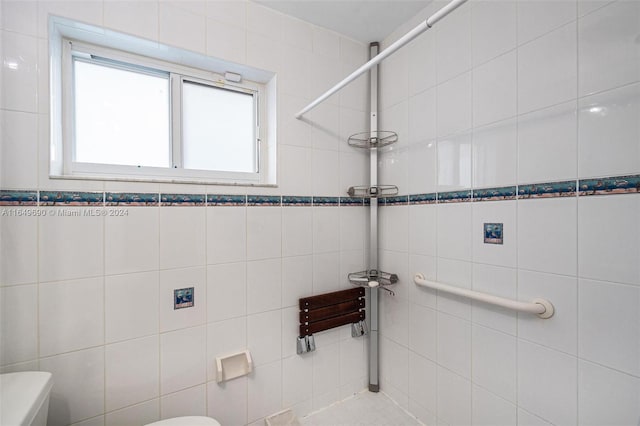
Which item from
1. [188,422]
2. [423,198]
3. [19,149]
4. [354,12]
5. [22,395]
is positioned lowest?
[188,422]

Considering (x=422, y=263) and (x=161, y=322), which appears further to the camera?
(x=422, y=263)

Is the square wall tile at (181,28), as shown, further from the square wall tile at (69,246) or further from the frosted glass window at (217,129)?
the square wall tile at (69,246)

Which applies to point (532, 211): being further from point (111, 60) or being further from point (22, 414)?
point (111, 60)

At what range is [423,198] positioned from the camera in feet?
4.80

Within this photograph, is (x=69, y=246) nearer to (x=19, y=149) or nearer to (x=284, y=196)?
(x=19, y=149)

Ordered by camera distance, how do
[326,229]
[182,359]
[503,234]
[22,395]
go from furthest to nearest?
[326,229], [182,359], [503,234], [22,395]

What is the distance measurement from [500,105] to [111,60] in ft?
5.73

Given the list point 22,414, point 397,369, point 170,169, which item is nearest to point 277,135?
point 170,169

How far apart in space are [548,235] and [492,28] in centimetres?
89

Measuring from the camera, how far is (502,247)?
1130 mm

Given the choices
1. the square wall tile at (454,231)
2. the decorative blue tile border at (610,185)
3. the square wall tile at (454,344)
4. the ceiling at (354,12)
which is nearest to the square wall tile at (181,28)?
the ceiling at (354,12)

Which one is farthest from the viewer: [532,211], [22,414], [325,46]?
[325,46]

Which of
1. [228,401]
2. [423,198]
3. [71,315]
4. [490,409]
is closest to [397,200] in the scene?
[423,198]

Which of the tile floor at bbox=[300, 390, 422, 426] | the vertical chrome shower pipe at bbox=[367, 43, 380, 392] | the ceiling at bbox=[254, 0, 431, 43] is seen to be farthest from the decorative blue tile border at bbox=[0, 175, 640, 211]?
the tile floor at bbox=[300, 390, 422, 426]
